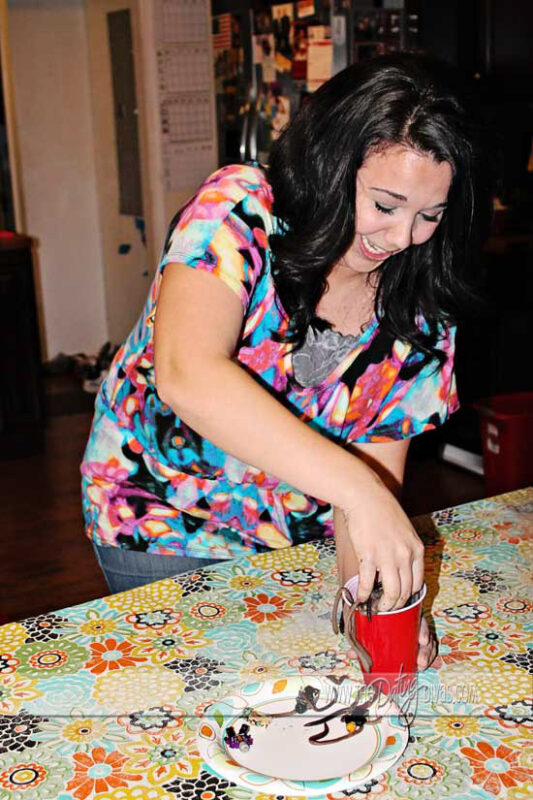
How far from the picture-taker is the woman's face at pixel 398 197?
1.21 m

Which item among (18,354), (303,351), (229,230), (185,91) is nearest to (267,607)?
(303,351)

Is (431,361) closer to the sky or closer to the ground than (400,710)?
closer to the sky

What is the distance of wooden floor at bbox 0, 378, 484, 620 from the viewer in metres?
3.04

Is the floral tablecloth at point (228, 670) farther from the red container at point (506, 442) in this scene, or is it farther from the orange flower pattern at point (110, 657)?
the red container at point (506, 442)

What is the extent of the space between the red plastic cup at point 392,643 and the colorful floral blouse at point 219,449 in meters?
0.40

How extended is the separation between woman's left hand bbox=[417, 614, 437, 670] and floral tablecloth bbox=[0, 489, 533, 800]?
0.02m

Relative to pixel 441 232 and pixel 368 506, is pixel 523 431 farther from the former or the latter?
pixel 368 506

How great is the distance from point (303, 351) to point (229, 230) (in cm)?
23

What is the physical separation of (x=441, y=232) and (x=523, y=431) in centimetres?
198

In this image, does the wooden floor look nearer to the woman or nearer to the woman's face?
the woman

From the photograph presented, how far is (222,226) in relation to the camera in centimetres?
126

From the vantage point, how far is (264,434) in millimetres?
1099


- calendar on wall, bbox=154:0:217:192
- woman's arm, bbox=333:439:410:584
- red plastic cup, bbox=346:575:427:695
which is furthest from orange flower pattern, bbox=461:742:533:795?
calendar on wall, bbox=154:0:217:192

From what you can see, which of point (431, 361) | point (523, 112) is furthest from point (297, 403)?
point (523, 112)
